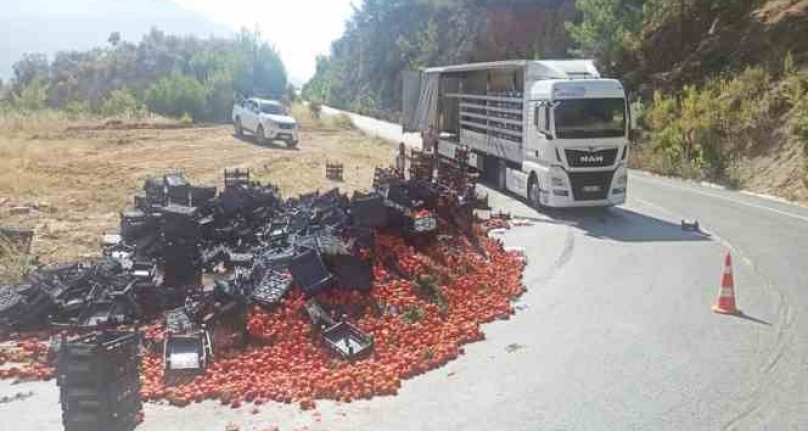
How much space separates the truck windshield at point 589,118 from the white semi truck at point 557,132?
24 millimetres

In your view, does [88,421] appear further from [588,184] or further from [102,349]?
[588,184]

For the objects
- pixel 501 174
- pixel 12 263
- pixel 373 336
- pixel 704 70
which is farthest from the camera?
pixel 704 70

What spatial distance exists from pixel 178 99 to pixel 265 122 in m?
17.4

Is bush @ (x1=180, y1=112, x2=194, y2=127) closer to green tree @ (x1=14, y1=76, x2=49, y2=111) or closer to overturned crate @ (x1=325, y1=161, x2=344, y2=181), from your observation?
green tree @ (x1=14, y1=76, x2=49, y2=111)

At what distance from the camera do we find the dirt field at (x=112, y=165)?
53.8 ft

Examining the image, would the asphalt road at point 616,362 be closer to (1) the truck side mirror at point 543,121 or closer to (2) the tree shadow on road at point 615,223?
(2) the tree shadow on road at point 615,223

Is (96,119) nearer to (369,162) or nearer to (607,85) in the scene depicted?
(369,162)

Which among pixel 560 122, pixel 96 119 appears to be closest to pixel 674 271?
pixel 560 122

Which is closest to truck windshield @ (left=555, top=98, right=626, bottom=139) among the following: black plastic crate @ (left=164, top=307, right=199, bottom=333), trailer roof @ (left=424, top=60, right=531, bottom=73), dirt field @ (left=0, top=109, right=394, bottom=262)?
trailer roof @ (left=424, top=60, right=531, bottom=73)

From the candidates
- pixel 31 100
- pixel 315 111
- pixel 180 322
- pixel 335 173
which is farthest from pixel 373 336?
pixel 31 100

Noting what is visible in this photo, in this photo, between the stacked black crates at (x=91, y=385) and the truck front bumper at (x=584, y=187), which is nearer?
the stacked black crates at (x=91, y=385)

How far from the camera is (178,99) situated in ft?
161

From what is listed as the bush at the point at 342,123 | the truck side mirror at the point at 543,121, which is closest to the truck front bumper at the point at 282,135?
the bush at the point at 342,123

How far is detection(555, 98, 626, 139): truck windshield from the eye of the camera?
17281 millimetres
